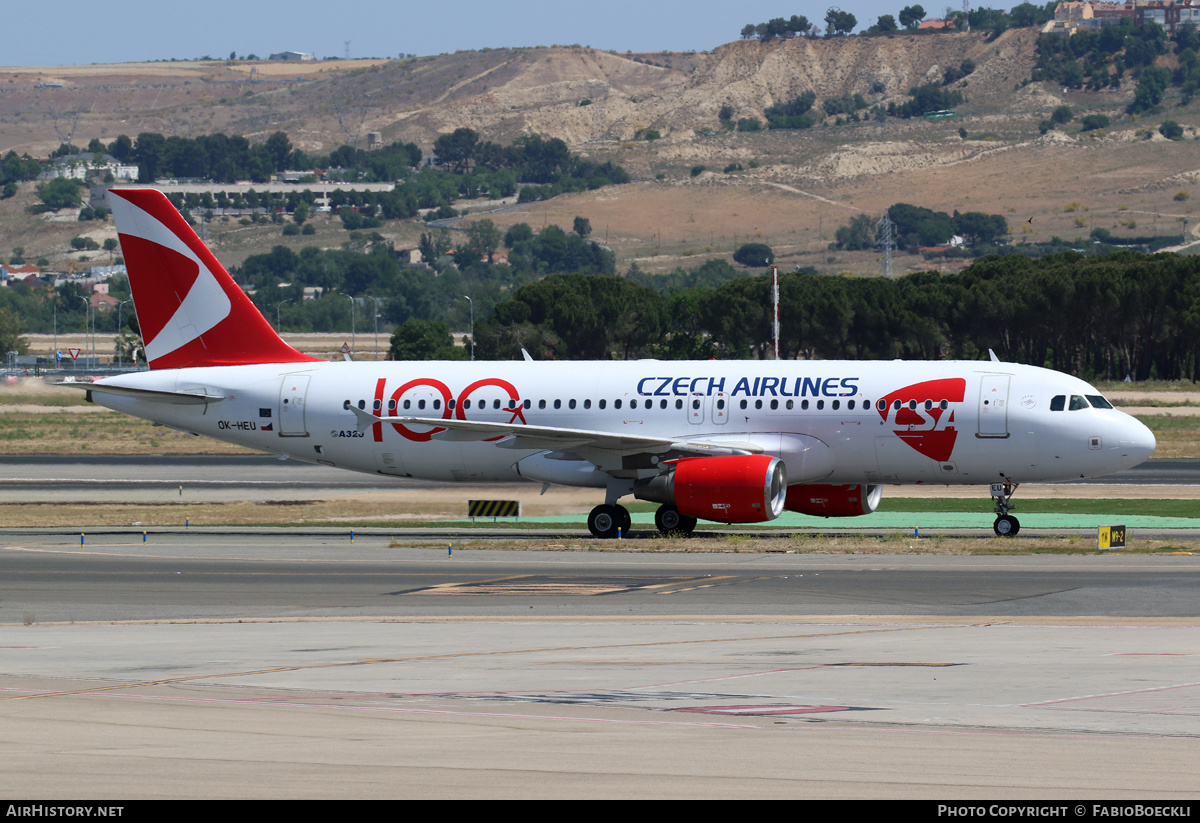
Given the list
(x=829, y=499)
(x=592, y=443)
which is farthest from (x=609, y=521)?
(x=829, y=499)

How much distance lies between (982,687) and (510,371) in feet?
84.2

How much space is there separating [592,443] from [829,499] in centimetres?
666

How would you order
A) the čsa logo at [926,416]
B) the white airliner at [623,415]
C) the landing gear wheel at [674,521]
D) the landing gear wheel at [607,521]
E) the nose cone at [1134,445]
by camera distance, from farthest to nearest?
the landing gear wheel at [674,521] < the landing gear wheel at [607,521] < the čsa logo at [926,416] < the white airliner at [623,415] < the nose cone at [1134,445]

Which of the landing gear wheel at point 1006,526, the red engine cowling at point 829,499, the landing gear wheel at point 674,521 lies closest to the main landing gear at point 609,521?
the landing gear wheel at point 674,521

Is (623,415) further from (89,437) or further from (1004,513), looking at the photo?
(89,437)

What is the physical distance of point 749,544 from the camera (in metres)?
36.3

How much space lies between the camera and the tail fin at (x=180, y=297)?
42.8 metres

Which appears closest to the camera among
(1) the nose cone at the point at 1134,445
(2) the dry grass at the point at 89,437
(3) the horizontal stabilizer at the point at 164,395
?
(1) the nose cone at the point at 1134,445

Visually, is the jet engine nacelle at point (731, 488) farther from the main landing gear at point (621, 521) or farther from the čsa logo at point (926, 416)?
the čsa logo at point (926, 416)

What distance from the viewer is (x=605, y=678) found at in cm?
1753

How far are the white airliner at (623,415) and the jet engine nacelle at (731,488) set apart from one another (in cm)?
5

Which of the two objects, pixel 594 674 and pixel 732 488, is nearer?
pixel 594 674
